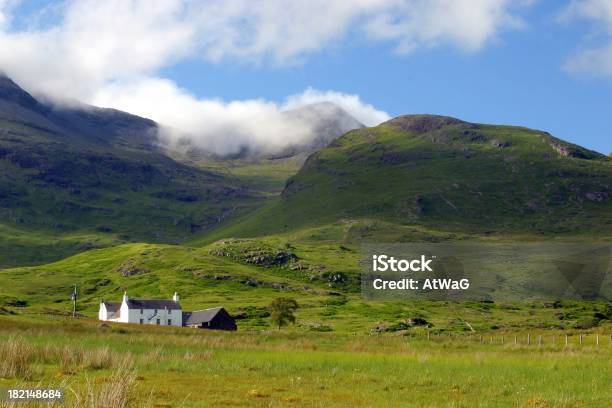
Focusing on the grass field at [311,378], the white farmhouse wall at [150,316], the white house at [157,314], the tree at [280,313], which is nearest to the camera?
the grass field at [311,378]

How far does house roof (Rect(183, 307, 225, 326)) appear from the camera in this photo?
5566 inches

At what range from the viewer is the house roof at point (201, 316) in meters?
141

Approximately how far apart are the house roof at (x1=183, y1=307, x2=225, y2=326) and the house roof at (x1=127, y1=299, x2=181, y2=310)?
9.70ft

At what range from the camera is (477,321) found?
159125mm

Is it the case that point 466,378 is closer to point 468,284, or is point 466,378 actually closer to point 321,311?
point 321,311

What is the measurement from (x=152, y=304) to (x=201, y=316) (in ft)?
52.8

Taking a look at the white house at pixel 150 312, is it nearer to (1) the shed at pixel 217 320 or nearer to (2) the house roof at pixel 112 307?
(2) the house roof at pixel 112 307

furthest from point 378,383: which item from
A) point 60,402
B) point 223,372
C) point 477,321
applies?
point 477,321

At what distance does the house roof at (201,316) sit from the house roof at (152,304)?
9.70ft

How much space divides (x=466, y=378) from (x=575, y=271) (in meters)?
159

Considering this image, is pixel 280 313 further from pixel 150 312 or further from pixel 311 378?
pixel 311 378

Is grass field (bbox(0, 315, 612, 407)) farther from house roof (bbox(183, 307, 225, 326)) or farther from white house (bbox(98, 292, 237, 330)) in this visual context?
white house (bbox(98, 292, 237, 330))

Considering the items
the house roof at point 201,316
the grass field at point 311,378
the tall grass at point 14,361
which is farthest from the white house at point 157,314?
the tall grass at point 14,361

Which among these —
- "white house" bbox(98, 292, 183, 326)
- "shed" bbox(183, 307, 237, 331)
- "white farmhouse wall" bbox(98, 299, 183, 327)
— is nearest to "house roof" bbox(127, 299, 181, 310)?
"white house" bbox(98, 292, 183, 326)
